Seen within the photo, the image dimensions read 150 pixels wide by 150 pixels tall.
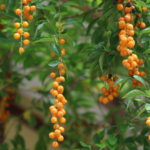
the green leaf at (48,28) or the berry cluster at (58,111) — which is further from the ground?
the green leaf at (48,28)

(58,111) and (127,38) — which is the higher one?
(127,38)

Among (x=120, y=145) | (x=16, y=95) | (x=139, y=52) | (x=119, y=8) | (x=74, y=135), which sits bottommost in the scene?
(x=74, y=135)

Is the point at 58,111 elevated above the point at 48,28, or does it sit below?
below

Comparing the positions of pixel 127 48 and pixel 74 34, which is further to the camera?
pixel 74 34

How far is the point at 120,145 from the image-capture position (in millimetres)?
727

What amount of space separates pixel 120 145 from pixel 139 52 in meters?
0.35

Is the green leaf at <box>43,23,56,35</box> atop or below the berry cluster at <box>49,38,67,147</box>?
atop

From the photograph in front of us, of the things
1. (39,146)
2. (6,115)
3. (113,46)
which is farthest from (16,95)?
(113,46)

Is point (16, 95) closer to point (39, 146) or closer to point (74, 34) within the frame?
point (39, 146)

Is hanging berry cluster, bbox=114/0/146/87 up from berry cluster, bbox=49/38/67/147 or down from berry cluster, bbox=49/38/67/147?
up

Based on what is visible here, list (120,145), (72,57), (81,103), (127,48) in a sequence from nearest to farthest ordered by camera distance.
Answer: (127,48)
(120,145)
(72,57)
(81,103)

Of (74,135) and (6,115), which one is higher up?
(6,115)

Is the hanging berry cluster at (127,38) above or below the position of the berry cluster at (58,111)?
above

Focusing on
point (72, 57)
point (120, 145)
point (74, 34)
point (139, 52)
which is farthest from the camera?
point (74, 34)
